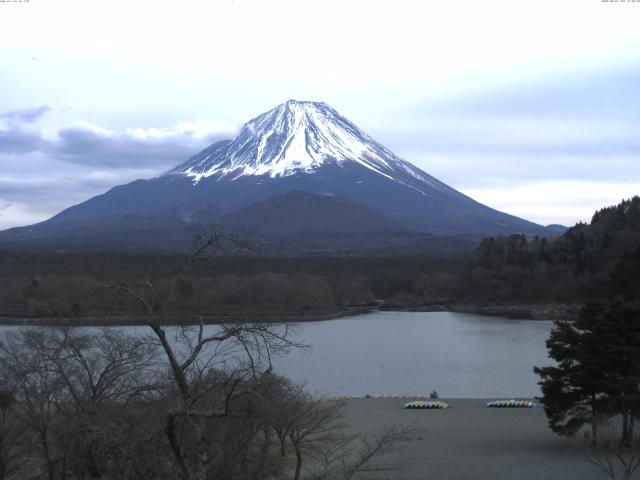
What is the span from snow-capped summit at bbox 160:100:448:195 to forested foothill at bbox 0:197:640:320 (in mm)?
75196

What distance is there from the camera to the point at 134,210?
134125mm

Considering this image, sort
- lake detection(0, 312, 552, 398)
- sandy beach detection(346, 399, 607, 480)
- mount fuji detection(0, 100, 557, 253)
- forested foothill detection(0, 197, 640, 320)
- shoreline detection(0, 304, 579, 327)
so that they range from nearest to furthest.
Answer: sandy beach detection(346, 399, 607, 480) → lake detection(0, 312, 552, 398) → shoreline detection(0, 304, 579, 327) → forested foothill detection(0, 197, 640, 320) → mount fuji detection(0, 100, 557, 253)

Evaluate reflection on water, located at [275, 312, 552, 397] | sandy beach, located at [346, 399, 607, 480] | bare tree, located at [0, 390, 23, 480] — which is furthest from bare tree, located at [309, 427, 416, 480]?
reflection on water, located at [275, 312, 552, 397]

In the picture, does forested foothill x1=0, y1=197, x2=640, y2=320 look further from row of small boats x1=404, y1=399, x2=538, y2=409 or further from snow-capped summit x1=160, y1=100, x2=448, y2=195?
snow-capped summit x1=160, y1=100, x2=448, y2=195

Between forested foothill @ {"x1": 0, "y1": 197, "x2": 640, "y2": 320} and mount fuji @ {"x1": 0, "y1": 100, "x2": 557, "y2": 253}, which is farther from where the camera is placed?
mount fuji @ {"x1": 0, "y1": 100, "x2": 557, "y2": 253}

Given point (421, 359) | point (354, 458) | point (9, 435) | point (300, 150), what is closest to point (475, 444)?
point (354, 458)

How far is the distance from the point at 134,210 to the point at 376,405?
120 metres

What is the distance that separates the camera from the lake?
20.9 meters

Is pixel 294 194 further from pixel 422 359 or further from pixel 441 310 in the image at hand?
pixel 422 359

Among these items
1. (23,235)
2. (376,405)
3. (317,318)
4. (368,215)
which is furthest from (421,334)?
(23,235)

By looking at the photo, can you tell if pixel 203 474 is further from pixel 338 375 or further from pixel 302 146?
pixel 302 146

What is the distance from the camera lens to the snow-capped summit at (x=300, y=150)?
138m

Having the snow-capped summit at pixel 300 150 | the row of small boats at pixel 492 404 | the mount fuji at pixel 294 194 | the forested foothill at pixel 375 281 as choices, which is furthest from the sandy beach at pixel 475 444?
the snow-capped summit at pixel 300 150

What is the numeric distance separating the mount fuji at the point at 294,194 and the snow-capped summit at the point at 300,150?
160 mm
